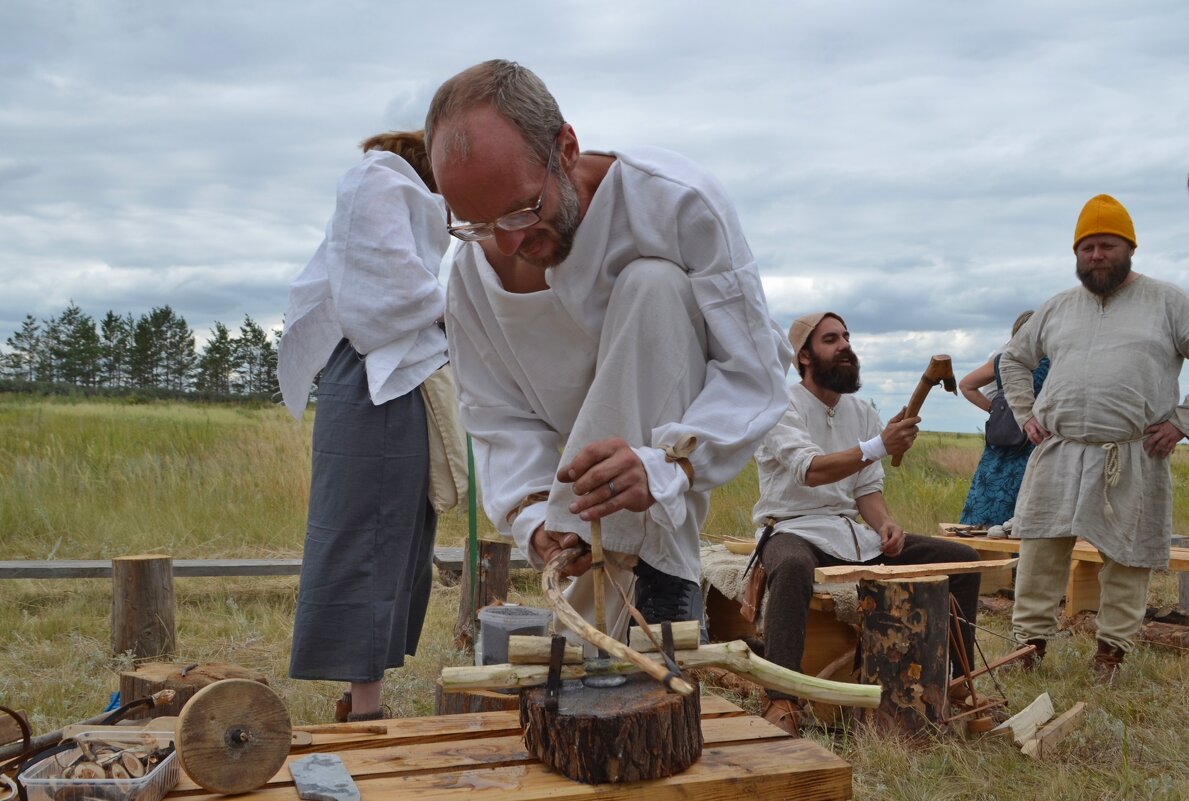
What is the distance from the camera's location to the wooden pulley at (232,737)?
2021mm

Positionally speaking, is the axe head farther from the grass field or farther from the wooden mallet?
the grass field

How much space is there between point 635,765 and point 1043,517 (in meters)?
4.06

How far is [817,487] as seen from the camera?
4.90 meters

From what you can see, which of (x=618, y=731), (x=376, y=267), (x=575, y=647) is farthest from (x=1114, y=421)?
(x=618, y=731)

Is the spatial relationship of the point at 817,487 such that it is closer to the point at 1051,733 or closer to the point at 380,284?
the point at 1051,733

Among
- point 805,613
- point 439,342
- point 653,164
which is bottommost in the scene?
point 805,613

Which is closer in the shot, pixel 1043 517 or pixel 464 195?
pixel 464 195

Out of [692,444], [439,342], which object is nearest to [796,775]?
[692,444]

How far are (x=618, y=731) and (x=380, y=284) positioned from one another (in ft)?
6.13

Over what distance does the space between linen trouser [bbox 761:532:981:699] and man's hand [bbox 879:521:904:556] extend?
10 cm

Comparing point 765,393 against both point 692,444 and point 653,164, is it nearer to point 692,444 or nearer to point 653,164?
point 692,444

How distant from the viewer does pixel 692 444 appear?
84.6 inches

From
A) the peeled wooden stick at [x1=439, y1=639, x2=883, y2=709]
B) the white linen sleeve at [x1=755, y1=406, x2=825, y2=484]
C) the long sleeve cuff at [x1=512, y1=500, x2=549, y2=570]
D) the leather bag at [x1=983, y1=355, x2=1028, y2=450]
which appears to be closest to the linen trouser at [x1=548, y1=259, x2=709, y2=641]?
the long sleeve cuff at [x1=512, y1=500, x2=549, y2=570]

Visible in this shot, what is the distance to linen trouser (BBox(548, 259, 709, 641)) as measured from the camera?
2.23 m
